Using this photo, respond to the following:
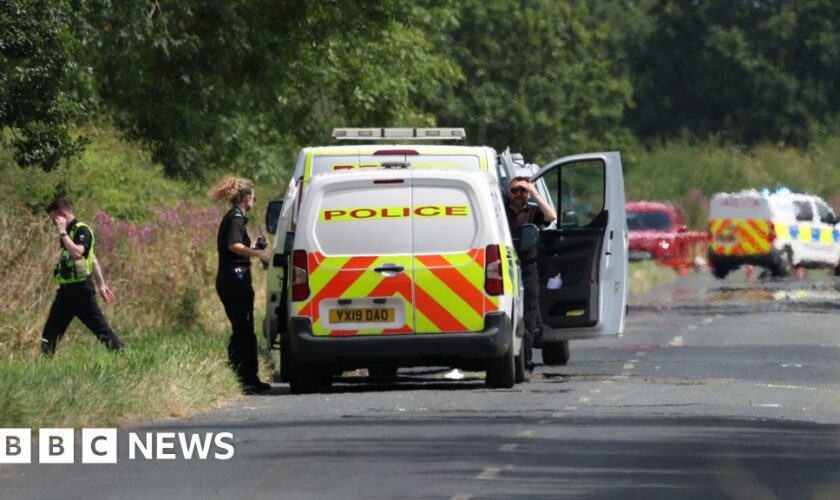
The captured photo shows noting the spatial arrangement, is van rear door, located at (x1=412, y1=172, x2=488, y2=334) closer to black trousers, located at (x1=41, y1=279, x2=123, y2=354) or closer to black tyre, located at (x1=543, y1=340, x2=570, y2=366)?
black trousers, located at (x1=41, y1=279, x2=123, y2=354)

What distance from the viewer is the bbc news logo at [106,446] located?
42.2 feet

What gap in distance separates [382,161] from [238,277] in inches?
62.6

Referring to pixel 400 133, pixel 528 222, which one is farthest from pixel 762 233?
pixel 528 222

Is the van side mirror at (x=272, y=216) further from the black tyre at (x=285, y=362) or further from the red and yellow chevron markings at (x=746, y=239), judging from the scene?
the red and yellow chevron markings at (x=746, y=239)

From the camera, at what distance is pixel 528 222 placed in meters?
20.3

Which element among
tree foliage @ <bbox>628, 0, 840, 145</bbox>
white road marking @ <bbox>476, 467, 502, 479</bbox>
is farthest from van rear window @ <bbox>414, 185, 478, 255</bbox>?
tree foliage @ <bbox>628, 0, 840, 145</bbox>

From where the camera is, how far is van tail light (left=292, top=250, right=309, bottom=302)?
17578mm

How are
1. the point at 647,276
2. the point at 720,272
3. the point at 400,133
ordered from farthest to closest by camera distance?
the point at 720,272 < the point at 647,276 < the point at 400,133

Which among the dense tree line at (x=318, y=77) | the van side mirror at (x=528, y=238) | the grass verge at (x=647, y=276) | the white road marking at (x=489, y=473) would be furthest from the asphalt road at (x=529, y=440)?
the grass verge at (x=647, y=276)

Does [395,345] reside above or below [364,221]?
below

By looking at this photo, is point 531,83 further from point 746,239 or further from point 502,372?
A: point 502,372

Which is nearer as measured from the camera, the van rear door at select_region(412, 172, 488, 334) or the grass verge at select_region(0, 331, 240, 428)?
the grass verge at select_region(0, 331, 240, 428)

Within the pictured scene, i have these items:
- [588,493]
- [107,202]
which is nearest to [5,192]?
[107,202]

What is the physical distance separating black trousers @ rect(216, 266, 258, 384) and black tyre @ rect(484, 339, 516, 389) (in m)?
1.94
